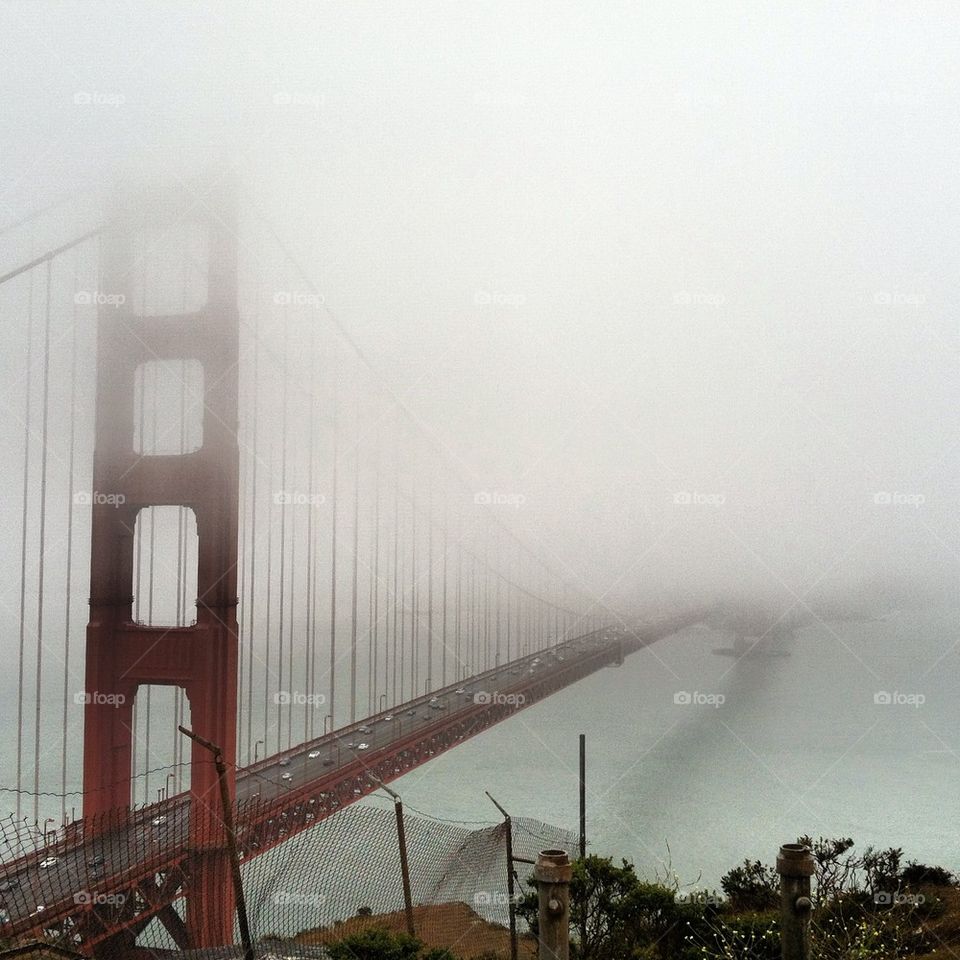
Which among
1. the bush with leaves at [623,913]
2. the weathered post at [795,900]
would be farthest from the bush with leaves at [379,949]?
the bush with leaves at [623,913]

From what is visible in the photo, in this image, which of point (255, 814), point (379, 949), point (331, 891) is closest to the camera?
point (379, 949)

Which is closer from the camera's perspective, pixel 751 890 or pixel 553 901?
pixel 553 901

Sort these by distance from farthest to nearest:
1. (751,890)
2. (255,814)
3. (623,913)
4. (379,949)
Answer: (751,890) < (255,814) < (623,913) < (379,949)

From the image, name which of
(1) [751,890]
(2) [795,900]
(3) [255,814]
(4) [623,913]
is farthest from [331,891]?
(1) [751,890]

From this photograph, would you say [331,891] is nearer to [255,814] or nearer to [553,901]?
[255,814]

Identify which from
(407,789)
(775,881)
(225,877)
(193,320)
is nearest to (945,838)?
(407,789)

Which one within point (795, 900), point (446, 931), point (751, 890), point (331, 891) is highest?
point (795, 900)
